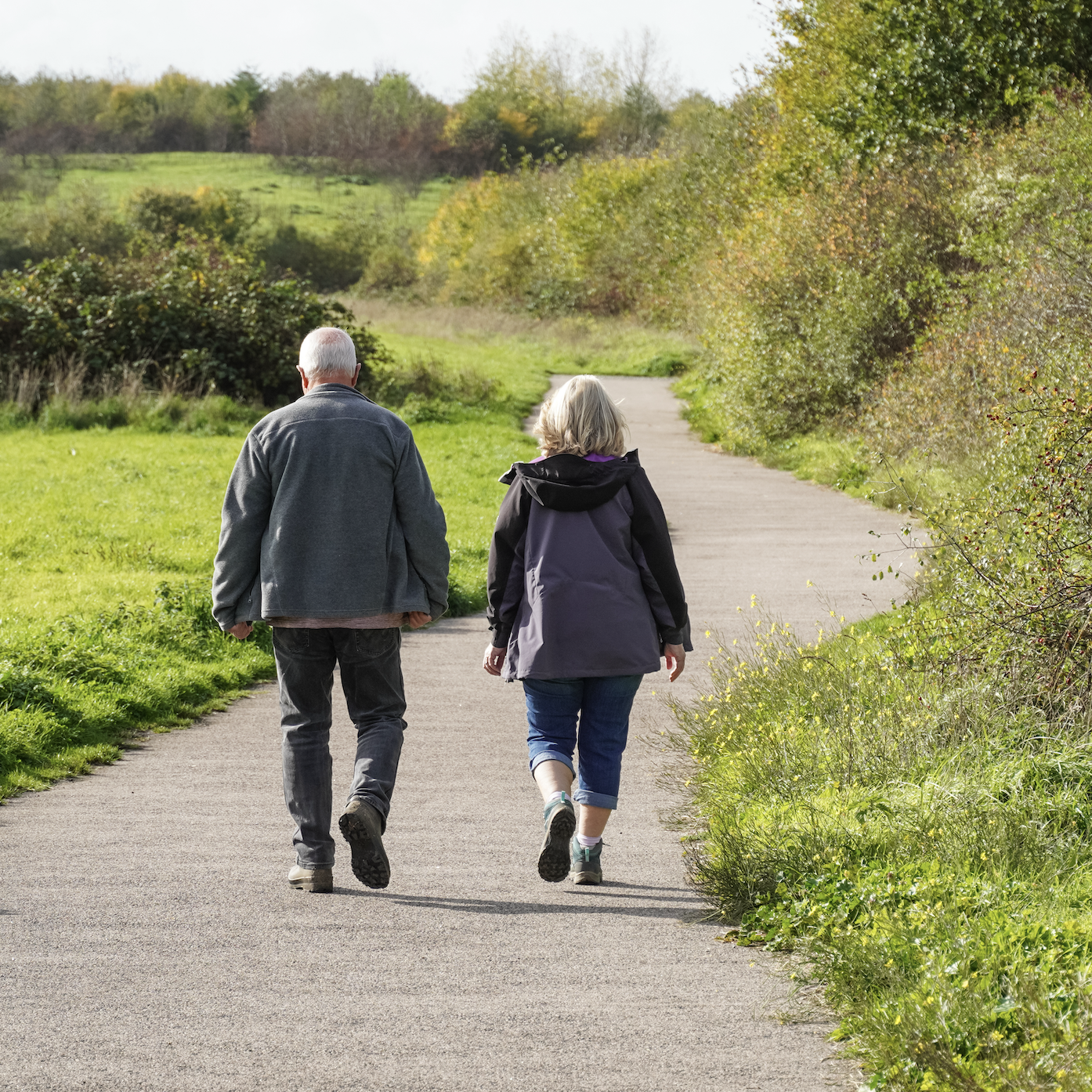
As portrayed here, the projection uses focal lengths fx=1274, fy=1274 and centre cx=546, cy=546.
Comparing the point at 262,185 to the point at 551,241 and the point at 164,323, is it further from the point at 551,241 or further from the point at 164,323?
the point at 164,323

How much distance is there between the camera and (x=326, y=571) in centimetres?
452

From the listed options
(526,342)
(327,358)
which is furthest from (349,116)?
(327,358)

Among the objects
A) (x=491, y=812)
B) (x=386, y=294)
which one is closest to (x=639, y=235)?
(x=386, y=294)

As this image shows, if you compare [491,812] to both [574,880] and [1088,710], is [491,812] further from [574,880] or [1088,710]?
[1088,710]

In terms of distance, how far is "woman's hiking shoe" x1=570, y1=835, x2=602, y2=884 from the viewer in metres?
4.77

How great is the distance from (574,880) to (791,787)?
94 cm

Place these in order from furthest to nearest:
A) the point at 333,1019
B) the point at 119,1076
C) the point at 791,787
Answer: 1. the point at 791,787
2. the point at 333,1019
3. the point at 119,1076

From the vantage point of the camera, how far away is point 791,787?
502cm

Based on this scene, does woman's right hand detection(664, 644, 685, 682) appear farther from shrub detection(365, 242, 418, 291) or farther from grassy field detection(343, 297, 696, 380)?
shrub detection(365, 242, 418, 291)

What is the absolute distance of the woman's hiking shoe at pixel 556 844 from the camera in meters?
4.43

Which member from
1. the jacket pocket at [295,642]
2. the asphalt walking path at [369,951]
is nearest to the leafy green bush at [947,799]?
the asphalt walking path at [369,951]

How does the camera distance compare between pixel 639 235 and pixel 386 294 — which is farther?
pixel 386 294

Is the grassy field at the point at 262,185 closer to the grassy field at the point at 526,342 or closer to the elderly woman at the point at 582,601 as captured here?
the grassy field at the point at 526,342

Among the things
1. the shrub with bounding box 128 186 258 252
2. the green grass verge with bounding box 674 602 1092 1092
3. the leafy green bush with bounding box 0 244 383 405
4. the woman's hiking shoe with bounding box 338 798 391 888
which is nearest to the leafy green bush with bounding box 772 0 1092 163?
the leafy green bush with bounding box 0 244 383 405
